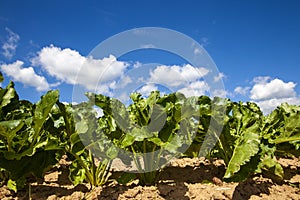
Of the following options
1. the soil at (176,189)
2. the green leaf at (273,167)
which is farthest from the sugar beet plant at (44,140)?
the green leaf at (273,167)

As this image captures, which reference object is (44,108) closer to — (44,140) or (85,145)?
(44,140)

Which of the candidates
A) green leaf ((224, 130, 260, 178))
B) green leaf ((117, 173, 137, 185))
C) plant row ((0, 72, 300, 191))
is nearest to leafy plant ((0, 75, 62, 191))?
plant row ((0, 72, 300, 191))

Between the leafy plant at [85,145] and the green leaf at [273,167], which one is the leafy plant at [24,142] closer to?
the leafy plant at [85,145]

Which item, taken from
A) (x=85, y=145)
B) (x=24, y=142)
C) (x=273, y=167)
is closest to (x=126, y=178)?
(x=85, y=145)

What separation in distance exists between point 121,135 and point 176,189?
0.83 meters

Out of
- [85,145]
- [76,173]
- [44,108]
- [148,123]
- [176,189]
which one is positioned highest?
[44,108]

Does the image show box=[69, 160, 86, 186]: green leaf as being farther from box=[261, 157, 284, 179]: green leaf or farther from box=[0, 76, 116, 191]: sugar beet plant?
box=[261, 157, 284, 179]: green leaf

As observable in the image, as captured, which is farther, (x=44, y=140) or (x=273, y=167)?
(x=273, y=167)

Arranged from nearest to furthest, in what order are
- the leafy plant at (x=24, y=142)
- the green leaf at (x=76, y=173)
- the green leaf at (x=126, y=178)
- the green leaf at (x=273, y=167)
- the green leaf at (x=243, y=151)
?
1. the leafy plant at (x=24, y=142)
2. the green leaf at (x=243, y=151)
3. the green leaf at (x=126, y=178)
4. the green leaf at (x=76, y=173)
5. the green leaf at (x=273, y=167)

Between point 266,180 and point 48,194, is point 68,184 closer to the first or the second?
point 48,194

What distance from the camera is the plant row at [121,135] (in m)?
2.94

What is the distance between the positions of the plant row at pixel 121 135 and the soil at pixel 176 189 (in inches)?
5.0

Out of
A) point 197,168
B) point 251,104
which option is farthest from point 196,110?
point 251,104

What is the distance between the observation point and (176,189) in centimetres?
309
